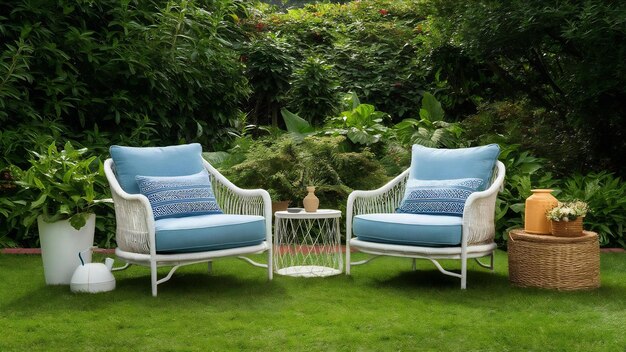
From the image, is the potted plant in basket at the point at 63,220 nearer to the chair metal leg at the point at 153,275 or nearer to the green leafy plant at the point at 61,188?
the green leafy plant at the point at 61,188

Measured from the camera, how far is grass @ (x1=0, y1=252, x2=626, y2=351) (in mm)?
3213

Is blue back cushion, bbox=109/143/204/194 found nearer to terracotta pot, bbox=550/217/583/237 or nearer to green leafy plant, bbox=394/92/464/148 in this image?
terracotta pot, bbox=550/217/583/237

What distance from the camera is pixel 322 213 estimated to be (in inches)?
186

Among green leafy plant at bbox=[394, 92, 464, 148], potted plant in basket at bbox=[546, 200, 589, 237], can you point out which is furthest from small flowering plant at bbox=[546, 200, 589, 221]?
green leafy plant at bbox=[394, 92, 464, 148]

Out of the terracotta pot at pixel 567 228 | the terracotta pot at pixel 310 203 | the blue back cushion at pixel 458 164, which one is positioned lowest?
the terracotta pot at pixel 567 228

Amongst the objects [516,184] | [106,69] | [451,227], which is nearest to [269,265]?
[451,227]

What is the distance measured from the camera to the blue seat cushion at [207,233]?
13.4 ft

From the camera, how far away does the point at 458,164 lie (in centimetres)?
475

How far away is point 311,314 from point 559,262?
1.55 meters

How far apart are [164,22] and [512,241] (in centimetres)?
357

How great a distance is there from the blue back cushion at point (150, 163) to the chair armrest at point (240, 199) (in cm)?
19

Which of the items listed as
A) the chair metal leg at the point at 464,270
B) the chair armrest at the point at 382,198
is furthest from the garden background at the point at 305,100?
the chair metal leg at the point at 464,270

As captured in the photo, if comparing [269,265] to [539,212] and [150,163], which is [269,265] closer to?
[150,163]

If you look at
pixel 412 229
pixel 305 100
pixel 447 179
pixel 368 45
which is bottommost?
pixel 412 229
